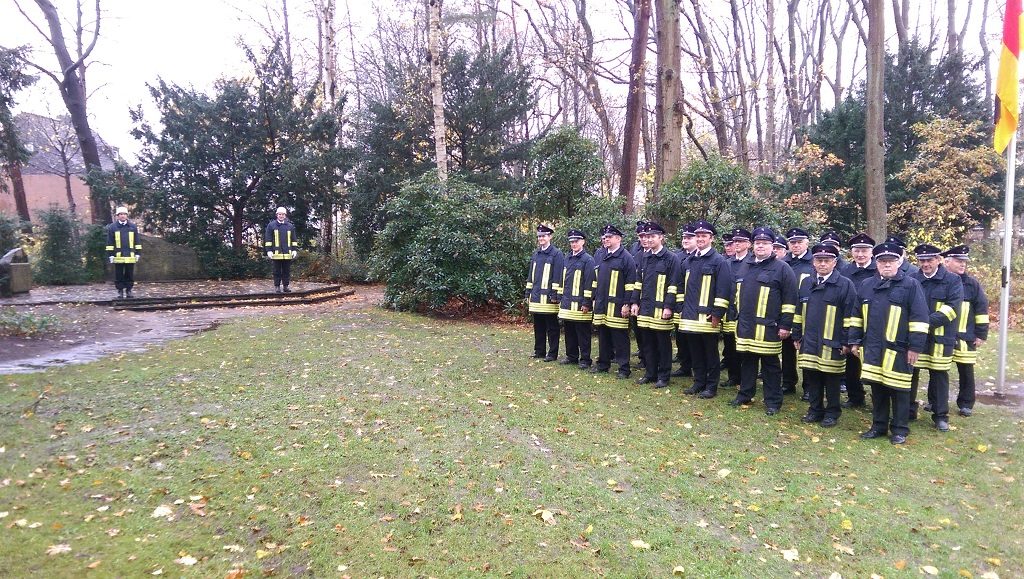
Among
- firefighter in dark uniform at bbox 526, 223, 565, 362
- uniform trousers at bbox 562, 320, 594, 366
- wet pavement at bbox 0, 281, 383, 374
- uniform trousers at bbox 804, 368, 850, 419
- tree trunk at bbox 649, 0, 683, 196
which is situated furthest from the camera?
tree trunk at bbox 649, 0, 683, 196

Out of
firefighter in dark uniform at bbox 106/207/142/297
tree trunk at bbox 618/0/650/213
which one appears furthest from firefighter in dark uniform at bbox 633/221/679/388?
firefighter in dark uniform at bbox 106/207/142/297

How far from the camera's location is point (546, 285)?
9.43 meters

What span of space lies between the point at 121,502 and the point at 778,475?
16.9 feet

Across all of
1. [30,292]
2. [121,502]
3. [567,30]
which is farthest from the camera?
[567,30]

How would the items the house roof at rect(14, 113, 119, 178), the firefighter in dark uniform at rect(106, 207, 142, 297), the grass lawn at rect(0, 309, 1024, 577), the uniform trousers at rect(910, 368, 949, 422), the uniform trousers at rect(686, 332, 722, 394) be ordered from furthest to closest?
the house roof at rect(14, 113, 119, 178)
the firefighter in dark uniform at rect(106, 207, 142, 297)
the uniform trousers at rect(686, 332, 722, 394)
the uniform trousers at rect(910, 368, 949, 422)
the grass lawn at rect(0, 309, 1024, 577)

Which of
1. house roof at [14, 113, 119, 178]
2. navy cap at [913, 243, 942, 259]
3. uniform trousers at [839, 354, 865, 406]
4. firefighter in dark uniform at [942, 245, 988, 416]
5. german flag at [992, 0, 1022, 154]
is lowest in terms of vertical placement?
uniform trousers at [839, 354, 865, 406]

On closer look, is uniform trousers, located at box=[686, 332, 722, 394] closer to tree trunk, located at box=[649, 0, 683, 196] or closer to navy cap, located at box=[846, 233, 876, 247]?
navy cap, located at box=[846, 233, 876, 247]

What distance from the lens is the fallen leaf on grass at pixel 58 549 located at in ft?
11.9

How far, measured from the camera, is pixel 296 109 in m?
21.2

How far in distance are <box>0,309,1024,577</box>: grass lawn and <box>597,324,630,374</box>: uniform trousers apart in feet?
2.55

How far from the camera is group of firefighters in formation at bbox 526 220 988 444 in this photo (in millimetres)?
6023

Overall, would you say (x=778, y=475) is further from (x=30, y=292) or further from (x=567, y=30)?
(x=567, y=30)

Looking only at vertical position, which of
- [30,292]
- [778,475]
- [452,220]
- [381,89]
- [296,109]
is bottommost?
[778,475]

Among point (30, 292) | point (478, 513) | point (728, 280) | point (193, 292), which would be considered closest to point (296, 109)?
point (193, 292)
